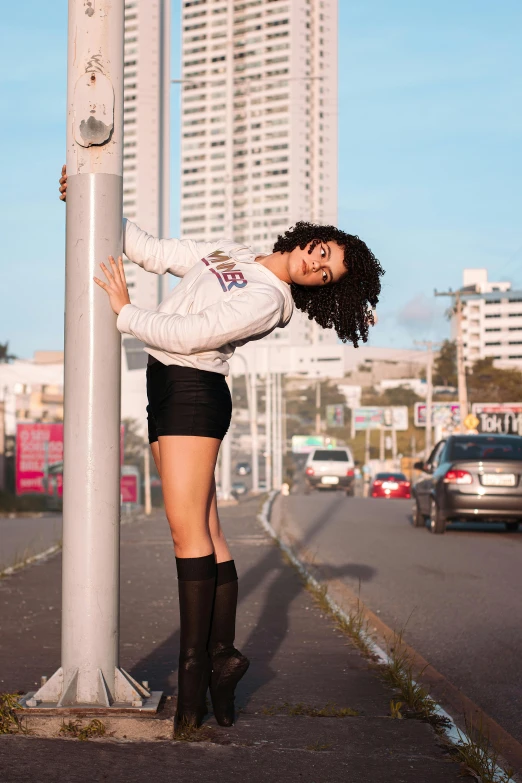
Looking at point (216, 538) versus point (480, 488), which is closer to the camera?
point (216, 538)

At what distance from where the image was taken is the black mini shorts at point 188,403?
3836mm

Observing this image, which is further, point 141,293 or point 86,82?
point 141,293

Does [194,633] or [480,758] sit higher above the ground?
[194,633]

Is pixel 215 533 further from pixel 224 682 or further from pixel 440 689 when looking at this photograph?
pixel 440 689

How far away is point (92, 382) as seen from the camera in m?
3.93

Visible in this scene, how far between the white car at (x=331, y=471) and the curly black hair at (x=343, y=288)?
151 ft

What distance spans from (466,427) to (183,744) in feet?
178

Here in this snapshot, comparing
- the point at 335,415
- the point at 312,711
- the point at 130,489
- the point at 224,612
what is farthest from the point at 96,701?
the point at 335,415

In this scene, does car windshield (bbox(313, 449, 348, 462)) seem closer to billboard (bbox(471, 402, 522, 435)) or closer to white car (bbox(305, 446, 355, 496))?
white car (bbox(305, 446, 355, 496))

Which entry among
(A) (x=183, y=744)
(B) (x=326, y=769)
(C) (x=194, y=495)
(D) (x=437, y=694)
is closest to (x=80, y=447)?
(C) (x=194, y=495)

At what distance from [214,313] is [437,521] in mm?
12724

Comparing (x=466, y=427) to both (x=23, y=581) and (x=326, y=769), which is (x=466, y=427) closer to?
(x=23, y=581)

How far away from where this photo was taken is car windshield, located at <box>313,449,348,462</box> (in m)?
51.3

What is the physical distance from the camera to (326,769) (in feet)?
11.1
